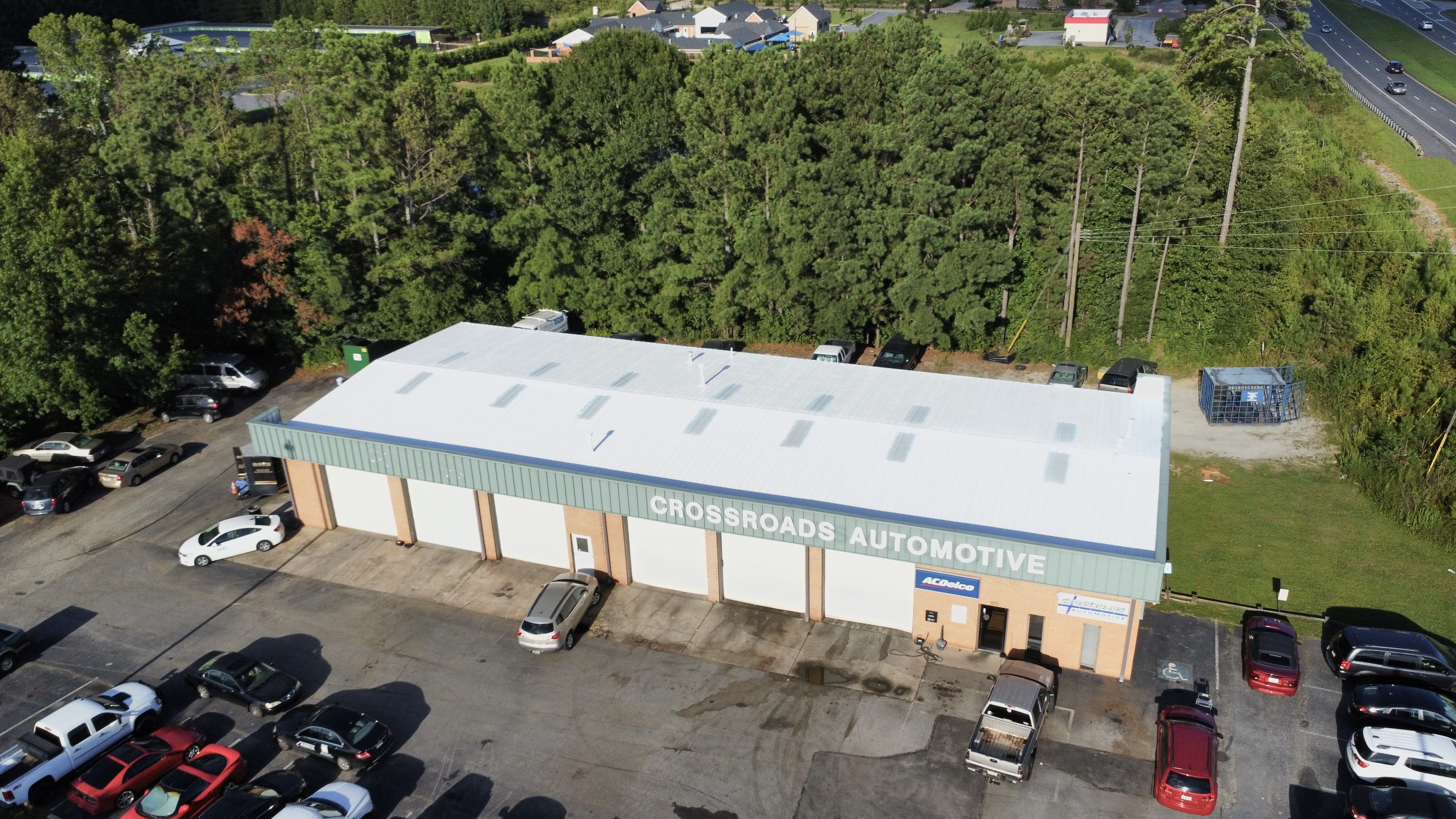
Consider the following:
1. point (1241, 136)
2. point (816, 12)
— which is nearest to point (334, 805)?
point (1241, 136)

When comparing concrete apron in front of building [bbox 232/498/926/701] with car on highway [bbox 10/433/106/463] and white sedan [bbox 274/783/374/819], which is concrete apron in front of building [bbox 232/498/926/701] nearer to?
white sedan [bbox 274/783/374/819]

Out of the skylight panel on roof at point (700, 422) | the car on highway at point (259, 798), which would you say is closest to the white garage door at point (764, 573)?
the skylight panel on roof at point (700, 422)

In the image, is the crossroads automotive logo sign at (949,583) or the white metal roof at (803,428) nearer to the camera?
the crossroads automotive logo sign at (949,583)

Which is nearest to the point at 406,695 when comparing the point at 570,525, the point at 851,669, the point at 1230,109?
the point at 570,525

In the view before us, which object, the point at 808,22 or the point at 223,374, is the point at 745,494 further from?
the point at 808,22

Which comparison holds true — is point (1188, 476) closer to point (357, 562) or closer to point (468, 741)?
point (468, 741)

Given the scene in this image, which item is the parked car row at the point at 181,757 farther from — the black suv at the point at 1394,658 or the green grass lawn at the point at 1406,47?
the green grass lawn at the point at 1406,47
